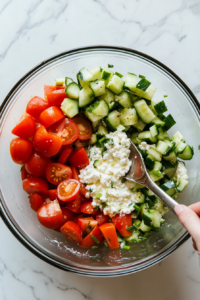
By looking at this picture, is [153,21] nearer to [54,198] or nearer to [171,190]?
[171,190]

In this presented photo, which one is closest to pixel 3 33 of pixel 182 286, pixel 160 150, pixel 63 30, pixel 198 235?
pixel 63 30

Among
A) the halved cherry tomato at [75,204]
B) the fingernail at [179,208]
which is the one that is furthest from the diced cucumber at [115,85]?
the fingernail at [179,208]

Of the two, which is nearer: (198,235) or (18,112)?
(198,235)

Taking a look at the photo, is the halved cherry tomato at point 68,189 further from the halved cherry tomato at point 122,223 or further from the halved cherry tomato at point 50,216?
the halved cherry tomato at point 122,223

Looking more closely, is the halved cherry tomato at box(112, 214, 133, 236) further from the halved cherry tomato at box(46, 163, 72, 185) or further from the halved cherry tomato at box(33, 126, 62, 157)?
the halved cherry tomato at box(33, 126, 62, 157)

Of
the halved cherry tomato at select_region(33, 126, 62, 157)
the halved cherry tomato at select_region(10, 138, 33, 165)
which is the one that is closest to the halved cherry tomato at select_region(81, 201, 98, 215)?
the halved cherry tomato at select_region(33, 126, 62, 157)

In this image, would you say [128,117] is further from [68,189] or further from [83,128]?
[68,189]

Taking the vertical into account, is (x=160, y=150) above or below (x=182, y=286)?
above
